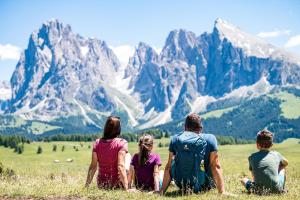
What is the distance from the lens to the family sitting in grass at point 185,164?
14.7 metres

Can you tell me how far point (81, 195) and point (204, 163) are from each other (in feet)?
14.1

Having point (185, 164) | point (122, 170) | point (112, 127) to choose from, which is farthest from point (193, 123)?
point (122, 170)

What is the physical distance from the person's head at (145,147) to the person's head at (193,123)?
1.41 m

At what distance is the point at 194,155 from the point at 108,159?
123 inches

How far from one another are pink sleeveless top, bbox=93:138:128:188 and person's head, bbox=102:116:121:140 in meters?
0.20

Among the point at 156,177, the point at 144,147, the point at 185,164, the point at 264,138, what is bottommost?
the point at 156,177

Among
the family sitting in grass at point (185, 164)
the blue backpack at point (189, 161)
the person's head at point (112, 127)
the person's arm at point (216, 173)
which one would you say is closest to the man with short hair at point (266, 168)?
the family sitting in grass at point (185, 164)

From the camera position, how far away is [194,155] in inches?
579

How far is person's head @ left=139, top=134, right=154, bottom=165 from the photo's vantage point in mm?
15438

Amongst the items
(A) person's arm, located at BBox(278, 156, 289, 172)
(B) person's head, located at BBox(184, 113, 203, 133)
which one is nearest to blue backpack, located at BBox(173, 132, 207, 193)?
(B) person's head, located at BBox(184, 113, 203, 133)

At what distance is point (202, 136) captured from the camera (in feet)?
48.4

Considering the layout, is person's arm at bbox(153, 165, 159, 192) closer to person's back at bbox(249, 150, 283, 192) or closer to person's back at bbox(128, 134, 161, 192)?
person's back at bbox(128, 134, 161, 192)

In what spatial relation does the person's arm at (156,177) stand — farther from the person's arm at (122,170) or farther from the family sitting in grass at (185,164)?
the person's arm at (122,170)

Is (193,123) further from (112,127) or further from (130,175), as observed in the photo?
(130,175)
